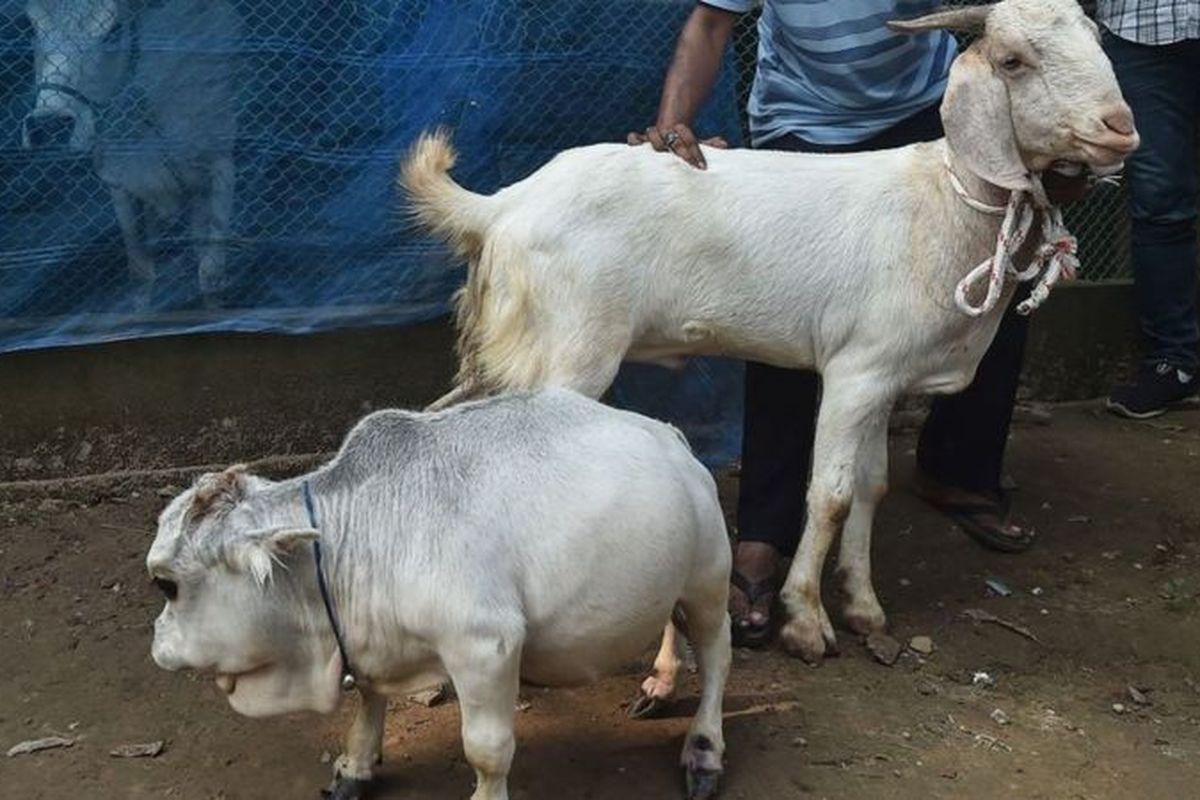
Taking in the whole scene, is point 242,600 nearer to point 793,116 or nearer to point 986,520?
point 793,116

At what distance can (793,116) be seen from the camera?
4.36 m

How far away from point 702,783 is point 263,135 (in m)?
2.50

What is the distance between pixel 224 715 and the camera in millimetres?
3725

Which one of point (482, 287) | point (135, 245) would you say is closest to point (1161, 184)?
point (482, 287)

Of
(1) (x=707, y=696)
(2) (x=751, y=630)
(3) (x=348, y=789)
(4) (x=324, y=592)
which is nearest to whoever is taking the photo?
(4) (x=324, y=592)

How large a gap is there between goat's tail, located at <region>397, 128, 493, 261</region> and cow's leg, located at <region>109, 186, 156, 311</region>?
1.04 metres

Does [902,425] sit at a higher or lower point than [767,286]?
lower

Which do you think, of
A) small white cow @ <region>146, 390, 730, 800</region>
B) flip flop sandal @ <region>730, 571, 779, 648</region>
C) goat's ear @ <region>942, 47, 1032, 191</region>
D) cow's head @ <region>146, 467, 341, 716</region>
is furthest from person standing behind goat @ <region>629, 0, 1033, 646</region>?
cow's head @ <region>146, 467, 341, 716</region>

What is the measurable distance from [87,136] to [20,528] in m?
1.25

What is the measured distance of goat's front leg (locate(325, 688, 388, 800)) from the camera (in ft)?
10.9

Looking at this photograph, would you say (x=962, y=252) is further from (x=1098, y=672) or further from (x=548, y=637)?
(x=548, y=637)

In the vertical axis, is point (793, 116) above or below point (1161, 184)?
above

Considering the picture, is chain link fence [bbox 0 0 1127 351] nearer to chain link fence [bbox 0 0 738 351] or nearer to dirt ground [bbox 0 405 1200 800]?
chain link fence [bbox 0 0 738 351]

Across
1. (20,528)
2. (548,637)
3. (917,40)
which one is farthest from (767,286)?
(20,528)
